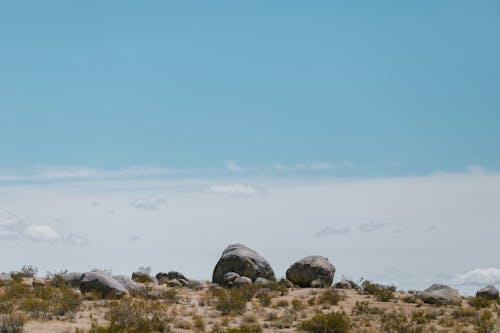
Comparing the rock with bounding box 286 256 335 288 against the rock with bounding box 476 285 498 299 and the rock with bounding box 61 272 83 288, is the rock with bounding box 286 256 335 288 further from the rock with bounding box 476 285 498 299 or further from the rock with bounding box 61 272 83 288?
the rock with bounding box 61 272 83 288

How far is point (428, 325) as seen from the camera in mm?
28281

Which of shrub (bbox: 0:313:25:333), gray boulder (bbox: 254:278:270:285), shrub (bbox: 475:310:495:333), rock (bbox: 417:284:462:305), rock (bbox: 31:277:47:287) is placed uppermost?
rock (bbox: 31:277:47:287)

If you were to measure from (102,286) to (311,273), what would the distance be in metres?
12.9

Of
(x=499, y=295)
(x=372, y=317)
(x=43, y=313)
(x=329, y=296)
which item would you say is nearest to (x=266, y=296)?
(x=329, y=296)

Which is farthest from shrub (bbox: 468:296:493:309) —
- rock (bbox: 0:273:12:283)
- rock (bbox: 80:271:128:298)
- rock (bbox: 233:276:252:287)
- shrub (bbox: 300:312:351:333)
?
rock (bbox: 0:273:12:283)

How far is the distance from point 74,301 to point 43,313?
1985mm

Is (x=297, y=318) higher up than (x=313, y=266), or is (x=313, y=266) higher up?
(x=313, y=266)

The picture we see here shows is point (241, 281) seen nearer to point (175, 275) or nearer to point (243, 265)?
point (243, 265)

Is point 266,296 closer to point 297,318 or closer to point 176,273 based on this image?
point 297,318

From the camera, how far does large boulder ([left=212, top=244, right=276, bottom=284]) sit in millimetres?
41062

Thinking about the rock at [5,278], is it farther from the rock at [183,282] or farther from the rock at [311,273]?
the rock at [311,273]

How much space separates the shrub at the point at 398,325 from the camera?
2663 centimetres

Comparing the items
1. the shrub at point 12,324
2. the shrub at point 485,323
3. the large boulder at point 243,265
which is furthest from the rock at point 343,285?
the shrub at point 12,324

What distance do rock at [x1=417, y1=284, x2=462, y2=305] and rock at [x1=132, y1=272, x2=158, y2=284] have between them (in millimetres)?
16925
